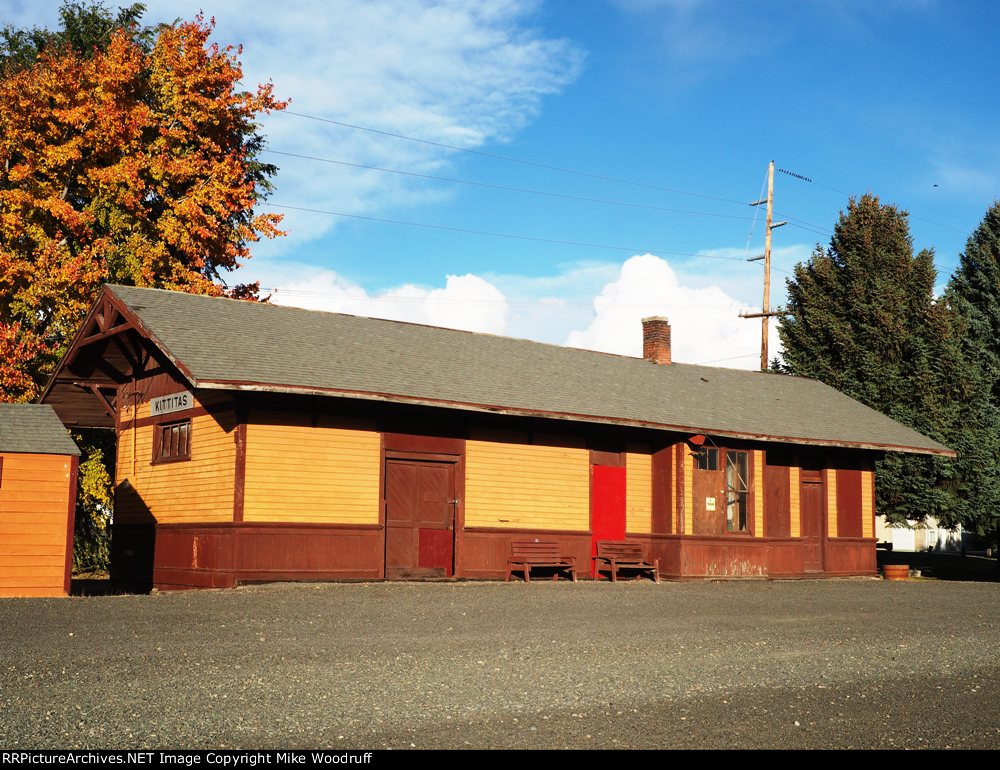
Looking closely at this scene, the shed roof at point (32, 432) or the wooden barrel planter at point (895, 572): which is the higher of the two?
the shed roof at point (32, 432)

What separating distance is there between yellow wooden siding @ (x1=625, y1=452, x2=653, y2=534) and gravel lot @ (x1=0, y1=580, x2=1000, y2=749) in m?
7.13

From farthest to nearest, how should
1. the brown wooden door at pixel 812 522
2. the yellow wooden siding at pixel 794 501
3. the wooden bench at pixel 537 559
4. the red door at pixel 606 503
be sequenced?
1. the brown wooden door at pixel 812 522
2. the yellow wooden siding at pixel 794 501
3. the red door at pixel 606 503
4. the wooden bench at pixel 537 559

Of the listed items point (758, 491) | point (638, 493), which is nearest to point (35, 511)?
point (638, 493)

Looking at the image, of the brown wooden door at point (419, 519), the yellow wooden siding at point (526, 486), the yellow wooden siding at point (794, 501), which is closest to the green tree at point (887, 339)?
the yellow wooden siding at point (794, 501)

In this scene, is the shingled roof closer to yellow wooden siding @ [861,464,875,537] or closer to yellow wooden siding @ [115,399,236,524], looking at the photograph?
yellow wooden siding @ [861,464,875,537]

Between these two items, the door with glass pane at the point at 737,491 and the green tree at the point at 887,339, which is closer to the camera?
the door with glass pane at the point at 737,491

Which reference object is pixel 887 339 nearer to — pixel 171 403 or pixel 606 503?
pixel 606 503

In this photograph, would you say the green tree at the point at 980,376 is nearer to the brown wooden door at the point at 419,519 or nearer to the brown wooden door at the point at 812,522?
the brown wooden door at the point at 812,522

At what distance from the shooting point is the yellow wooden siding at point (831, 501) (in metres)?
24.8

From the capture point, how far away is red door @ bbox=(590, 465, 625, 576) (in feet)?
70.4

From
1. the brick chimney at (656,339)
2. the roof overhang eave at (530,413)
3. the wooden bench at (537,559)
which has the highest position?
the brick chimney at (656,339)

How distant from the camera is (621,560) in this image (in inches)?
835

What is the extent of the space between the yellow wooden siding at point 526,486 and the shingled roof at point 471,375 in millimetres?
1131

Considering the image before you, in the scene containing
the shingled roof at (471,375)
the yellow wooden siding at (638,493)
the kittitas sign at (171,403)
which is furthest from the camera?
the yellow wooden siding at (638,493)
